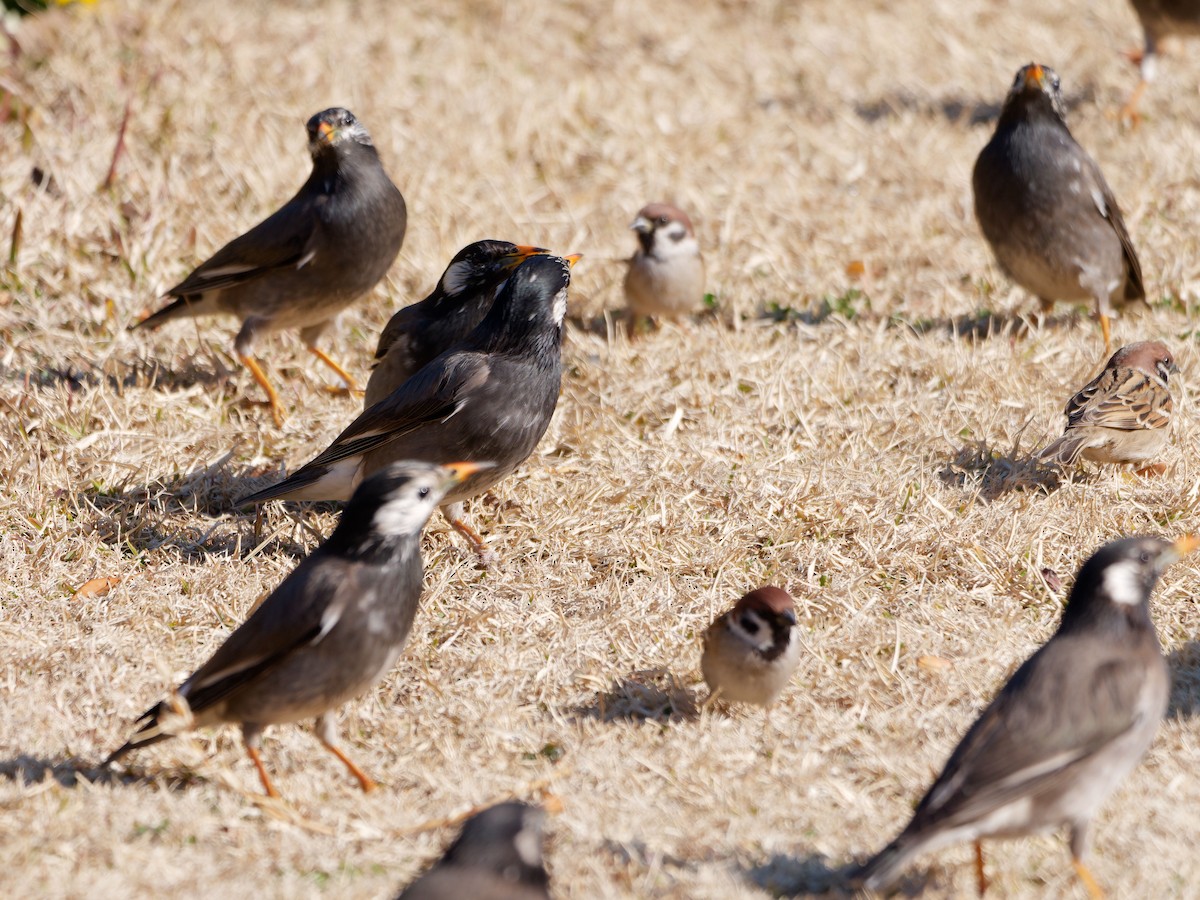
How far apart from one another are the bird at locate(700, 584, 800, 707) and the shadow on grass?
1843 mm

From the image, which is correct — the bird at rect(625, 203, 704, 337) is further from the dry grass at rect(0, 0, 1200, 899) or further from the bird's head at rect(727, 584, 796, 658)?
the bird's head at rect(727, 584, 796, 658)

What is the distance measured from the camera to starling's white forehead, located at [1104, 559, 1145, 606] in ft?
14.6

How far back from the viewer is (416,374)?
6266mm

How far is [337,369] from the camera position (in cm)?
779

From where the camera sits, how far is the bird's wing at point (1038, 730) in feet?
12.8

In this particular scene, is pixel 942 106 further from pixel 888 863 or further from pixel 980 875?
pixel 888 863

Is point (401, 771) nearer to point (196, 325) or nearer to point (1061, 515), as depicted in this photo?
point (1061, 515)

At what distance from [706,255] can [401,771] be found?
5238 millimetres

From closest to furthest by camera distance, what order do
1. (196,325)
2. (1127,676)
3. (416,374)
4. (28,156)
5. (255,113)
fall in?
(1127,676) < (416,374) < (196,325) < (28,156) < (255,113)

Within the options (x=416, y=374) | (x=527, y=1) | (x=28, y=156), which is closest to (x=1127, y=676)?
(x=416, y=374)

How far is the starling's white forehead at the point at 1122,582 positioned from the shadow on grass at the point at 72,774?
10.0 feet

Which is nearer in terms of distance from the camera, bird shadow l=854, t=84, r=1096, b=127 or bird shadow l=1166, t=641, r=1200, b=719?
bird shadow l=1166, t=641, r=1200, b=719

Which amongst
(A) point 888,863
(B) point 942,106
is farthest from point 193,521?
(B) point 942,106

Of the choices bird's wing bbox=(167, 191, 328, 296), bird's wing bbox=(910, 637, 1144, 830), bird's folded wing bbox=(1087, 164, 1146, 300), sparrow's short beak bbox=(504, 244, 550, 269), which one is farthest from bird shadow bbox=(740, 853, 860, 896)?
bird's folded wing bbox=(1087, 164, 1146, 300)
